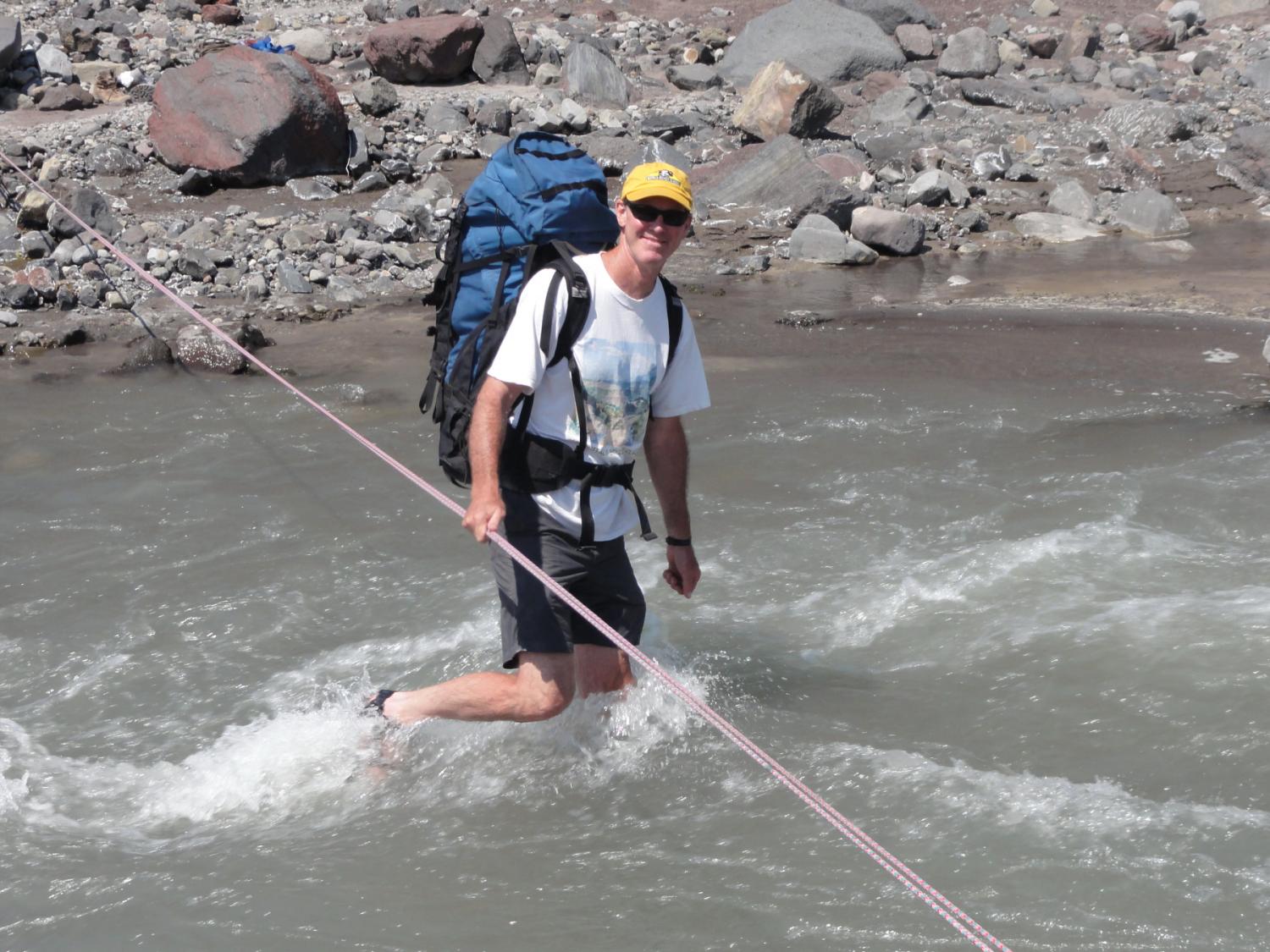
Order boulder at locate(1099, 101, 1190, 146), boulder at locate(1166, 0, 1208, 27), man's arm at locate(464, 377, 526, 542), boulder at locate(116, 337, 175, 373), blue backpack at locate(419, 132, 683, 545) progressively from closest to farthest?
man's arm at locate(464, 377, 526, 542) < blue backpack at locate(419, 132, 683, 545) < boulder at locate(116, 337, 175, 373) < boulder at locate(1099, 101, 1190, 146) < boulder at locate(1166, 0, 1208, 27)

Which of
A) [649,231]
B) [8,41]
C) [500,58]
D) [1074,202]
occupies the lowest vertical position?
[1074,202]

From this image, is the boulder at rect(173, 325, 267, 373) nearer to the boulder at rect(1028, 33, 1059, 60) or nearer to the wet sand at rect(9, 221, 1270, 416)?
the wet sand at rect(9, 221, 1270, 416)

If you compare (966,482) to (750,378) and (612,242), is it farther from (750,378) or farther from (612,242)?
(612,242)

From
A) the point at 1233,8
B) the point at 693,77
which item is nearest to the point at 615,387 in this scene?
the point at 693,77

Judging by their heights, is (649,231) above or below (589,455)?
above

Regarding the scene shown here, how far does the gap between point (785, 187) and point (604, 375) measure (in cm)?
1163

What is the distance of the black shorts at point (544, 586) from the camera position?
388 cm

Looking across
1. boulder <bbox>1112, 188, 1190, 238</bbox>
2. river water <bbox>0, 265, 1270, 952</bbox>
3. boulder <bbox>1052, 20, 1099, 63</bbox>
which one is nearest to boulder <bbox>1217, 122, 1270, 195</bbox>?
boulder <bbox>1112, 188, 1190, 238</bbox>

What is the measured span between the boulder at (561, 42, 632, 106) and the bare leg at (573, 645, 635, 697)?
52.4 feet

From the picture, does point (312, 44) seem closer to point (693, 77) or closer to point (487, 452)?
point (693, 77)

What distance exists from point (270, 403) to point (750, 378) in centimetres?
325

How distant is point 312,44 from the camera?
20312 mm

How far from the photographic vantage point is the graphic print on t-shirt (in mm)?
3697

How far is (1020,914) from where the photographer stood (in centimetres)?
358
